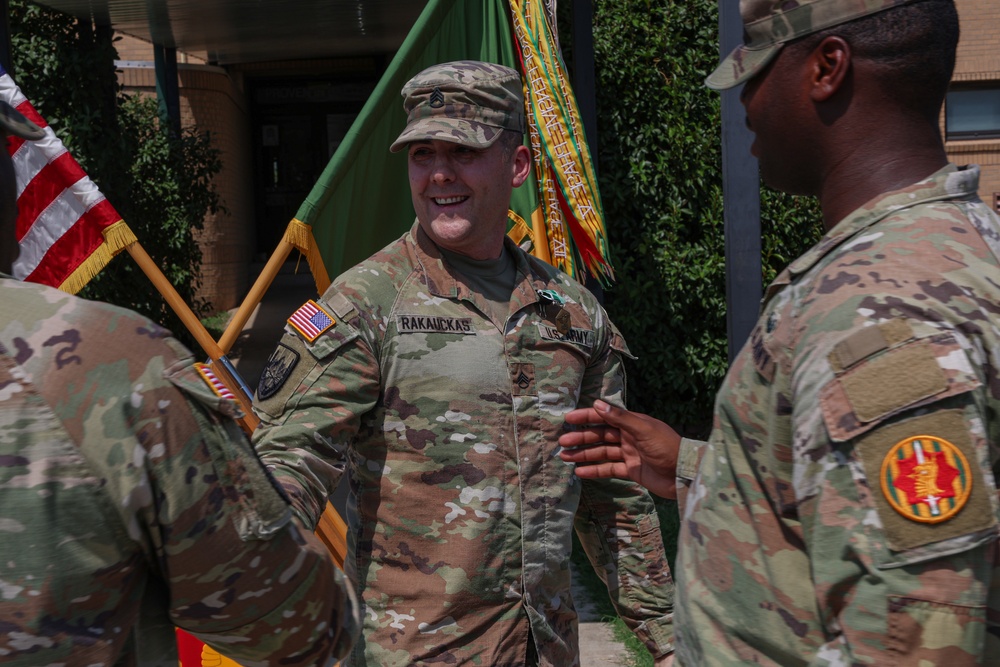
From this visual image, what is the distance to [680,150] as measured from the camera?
645 cm

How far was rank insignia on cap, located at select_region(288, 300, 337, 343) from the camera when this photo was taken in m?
2.07

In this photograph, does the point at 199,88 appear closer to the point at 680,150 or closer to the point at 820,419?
the point at 680,150

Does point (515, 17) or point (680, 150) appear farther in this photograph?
point (680, 150)

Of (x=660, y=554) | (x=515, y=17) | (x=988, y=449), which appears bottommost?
(x=660, y=554)

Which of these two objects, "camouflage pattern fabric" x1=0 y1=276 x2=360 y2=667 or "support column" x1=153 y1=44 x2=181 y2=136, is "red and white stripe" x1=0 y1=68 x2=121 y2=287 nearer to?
"camouflage pattern fabric" x1=0 y1=276 x2=360 y2=667

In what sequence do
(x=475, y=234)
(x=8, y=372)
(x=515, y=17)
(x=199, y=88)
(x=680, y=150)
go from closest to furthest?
(x=8, y=372), (x=475, y=234), (x=515, y=17), (x=680, y=150), (x=199, y=88)

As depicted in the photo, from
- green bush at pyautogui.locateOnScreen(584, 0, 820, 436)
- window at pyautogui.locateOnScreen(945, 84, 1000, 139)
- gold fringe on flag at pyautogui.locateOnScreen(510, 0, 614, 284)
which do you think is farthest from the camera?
window at pyautogui.locateOnScreen(945, 84, 1000, 139)

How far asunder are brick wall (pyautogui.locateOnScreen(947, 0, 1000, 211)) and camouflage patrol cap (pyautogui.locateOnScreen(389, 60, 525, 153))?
10154 millimetres

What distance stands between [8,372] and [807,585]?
1038 mm

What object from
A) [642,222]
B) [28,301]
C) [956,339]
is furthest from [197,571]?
[642,222]

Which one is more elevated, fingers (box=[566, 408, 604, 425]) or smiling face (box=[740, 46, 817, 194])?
smiling face (box=[740, 46, 817, 194])

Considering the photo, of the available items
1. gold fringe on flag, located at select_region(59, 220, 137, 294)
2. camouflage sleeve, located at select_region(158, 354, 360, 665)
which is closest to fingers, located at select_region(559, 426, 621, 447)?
camouflage sleeve, located at select_region(158, 354, 360, 665)

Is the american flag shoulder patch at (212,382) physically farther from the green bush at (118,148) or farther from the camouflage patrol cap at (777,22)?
the green bush at (118,148)

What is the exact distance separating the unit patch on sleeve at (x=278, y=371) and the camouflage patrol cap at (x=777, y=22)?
3.39 ft
